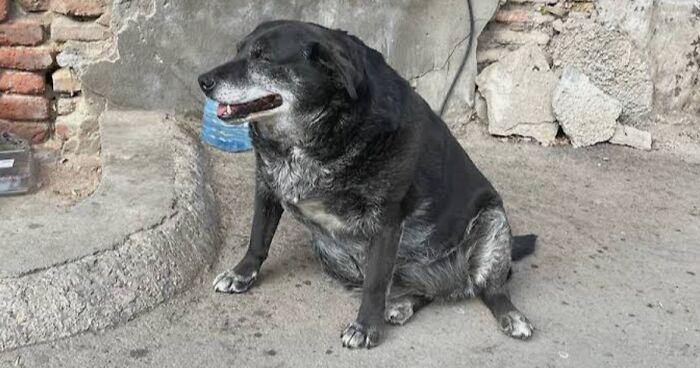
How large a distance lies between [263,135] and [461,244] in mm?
903

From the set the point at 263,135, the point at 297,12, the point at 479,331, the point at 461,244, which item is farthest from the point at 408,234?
the point at 297,12

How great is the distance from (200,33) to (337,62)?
Answer: 202 centimetres

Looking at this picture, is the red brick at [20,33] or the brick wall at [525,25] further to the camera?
the brick wall at [525,25]

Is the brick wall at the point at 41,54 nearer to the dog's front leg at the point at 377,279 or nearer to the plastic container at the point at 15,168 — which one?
the plastic container at the point at 15,168

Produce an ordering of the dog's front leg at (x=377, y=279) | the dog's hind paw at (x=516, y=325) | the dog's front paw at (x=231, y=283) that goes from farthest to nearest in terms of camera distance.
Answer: the dog's front paw at (x=231, y=283) → the dog's hind paw at (x=516, y=325) → the dog's front leg at (x=377, y=279)

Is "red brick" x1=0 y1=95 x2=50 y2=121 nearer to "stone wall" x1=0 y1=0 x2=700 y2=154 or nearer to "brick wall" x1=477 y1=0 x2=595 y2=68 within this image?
"stone wall" x1=0 y1=0 x2=700 y2=154

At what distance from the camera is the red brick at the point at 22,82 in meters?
4.53

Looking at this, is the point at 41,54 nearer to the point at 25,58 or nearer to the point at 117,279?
the point at 25,58

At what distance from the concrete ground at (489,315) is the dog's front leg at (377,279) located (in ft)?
0.28

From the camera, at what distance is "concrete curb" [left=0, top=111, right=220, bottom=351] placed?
280 cm

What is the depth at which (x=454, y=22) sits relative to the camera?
16.5 ft

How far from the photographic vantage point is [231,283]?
330 centimetres

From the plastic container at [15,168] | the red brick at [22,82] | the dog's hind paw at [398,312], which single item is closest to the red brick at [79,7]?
the red brick at [22,82]

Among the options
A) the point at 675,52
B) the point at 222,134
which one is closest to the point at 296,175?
the point at 222,134
